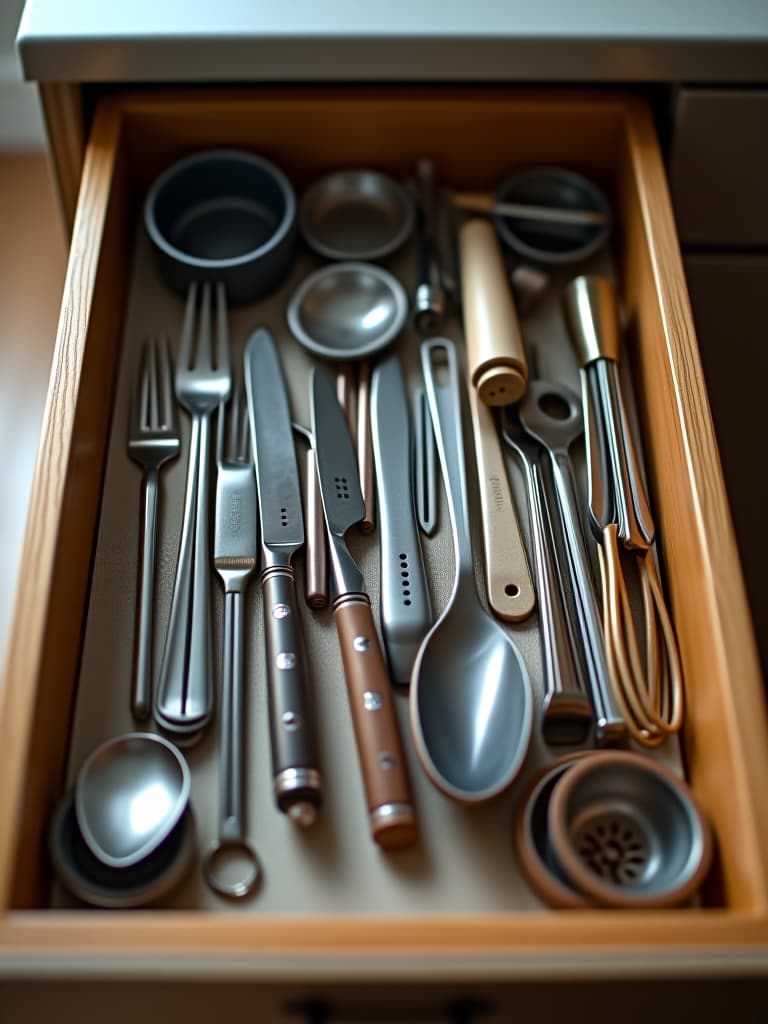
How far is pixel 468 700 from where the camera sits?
0.64 meters

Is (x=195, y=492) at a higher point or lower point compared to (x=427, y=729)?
higher

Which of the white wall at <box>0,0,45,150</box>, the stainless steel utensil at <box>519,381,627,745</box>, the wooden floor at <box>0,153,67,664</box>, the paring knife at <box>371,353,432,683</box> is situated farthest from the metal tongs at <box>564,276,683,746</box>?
the white wall at <box>0,0,45,150</box>

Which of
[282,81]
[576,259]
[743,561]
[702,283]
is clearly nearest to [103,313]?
[282,81]

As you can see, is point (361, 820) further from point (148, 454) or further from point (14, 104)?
point (14, 104)

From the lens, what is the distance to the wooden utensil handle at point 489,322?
2.57ft

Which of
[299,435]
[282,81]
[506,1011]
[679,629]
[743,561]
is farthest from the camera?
[743,561]

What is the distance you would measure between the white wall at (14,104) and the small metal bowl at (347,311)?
50 centimetres

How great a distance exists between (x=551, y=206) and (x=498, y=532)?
36 cm

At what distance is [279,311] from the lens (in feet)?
Result: 2.86

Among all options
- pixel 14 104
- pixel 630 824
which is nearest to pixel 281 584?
pixel 630 824

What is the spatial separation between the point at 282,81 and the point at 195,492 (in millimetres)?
389

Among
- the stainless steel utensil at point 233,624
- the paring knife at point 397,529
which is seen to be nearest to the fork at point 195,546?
the stainless steel utensil at point 233,624

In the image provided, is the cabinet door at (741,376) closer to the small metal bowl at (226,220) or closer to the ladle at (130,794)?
the small metal bowl at (226,220)

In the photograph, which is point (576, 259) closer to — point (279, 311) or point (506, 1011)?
point (279, 311)
